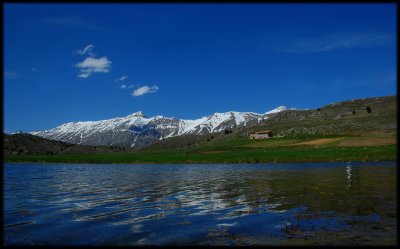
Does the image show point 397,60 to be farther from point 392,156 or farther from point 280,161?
point 280,161

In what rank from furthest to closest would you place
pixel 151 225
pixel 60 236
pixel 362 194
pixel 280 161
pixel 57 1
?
pixel 280 161, pixel 362 194, pixel 151 225, pixel 60 236, pixel 57 1

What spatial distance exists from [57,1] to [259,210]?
1952 centimetres

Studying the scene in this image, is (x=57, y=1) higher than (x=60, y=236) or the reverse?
higher

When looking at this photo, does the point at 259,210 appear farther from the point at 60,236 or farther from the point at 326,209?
the point at 60,236

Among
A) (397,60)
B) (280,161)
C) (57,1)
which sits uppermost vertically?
(57,1)

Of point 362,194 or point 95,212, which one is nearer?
point 95,212

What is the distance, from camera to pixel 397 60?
32.1 ft

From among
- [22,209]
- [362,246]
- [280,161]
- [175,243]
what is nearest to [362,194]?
[362,246]

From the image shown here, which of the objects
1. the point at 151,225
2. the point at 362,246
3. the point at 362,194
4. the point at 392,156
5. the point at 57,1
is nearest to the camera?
the point at 57,1

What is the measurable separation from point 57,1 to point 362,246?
13.4 meters

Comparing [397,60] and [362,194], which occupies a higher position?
[397,60]

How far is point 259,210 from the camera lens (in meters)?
25.7

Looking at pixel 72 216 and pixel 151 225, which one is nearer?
pixel 151 225

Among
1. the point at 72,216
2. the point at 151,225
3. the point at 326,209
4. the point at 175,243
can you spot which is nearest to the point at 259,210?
the point at 326,209
